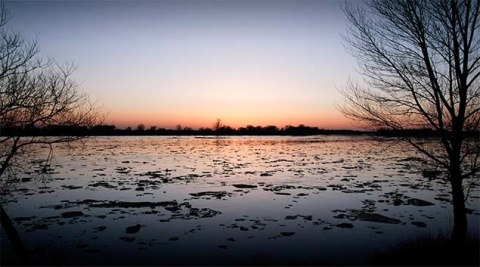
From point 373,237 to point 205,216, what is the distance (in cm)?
564

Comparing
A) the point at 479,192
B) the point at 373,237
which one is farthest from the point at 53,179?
the point at 479,192

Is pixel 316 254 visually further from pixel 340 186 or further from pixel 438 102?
pixel 340 186

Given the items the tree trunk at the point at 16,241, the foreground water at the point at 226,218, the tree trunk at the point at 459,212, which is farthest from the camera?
the foreground water at the point at 226,218

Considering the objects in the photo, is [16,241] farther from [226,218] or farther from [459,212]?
[459,212]

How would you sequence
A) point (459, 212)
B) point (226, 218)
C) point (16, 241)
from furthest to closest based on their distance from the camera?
point (226, 218), point (459, 212), point (16, 241)

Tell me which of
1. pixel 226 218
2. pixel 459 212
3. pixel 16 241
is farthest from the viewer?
pixel 226 218

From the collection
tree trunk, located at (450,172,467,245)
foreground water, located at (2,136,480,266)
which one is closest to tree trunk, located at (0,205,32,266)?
foreground water, located at (2,136,480,266)

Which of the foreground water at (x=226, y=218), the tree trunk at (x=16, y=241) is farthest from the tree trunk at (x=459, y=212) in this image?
the tree trunk at (x=16, y=241)

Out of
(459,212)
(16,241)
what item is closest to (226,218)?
(16,241)

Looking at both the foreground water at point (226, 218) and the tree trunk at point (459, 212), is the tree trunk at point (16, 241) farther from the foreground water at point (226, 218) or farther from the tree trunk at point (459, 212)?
the tree trunk at point (459, 212)

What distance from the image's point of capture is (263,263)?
309 inches

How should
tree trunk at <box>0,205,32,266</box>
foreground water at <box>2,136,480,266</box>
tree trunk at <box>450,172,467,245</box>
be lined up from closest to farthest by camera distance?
tree trunk at <box>0,205,32,266</box>, tree trunk at <box>450,172,467,245</box>, foreground water at <box>2,136,480,266</box>

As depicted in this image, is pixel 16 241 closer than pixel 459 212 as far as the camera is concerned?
Yes

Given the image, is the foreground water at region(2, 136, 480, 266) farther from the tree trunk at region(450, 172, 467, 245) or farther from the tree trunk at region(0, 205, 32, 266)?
the tree trunk at region(450, 172, 467, 245)
